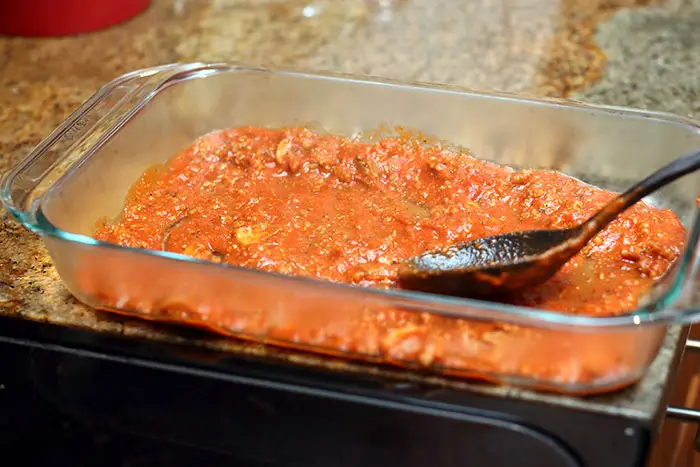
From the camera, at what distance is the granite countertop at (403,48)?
4.25ft

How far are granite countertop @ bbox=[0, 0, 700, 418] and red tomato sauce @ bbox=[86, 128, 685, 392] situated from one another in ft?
1.12

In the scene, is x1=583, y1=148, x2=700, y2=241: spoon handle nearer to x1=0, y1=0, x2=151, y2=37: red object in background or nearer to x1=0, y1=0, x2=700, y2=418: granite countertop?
x1=0, y1=0, x2=700, y2=418: granite countertop

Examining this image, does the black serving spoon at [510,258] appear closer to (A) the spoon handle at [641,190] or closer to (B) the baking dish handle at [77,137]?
(A) the spoon handle at [641,190]

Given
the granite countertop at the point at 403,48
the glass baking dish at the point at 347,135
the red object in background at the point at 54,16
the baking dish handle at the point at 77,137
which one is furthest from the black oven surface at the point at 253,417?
the red object in background at the point at 54,16

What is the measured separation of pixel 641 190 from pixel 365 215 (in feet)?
1.07

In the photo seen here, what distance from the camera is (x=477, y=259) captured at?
0.75 metres

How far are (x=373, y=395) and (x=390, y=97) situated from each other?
1.57ft

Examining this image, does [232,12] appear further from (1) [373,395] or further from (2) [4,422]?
(1) [373,395]

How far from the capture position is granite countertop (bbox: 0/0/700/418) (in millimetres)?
1297

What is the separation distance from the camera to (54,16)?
1516 millimetres

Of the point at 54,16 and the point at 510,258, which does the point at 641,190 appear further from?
the point at 54,16

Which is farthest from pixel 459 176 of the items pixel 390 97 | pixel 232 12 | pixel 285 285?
pixel 232 12

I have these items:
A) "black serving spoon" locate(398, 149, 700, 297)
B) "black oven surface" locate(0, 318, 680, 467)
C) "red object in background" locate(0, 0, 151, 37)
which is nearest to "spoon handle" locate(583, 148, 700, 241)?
"black serving spoon" locate(398, 149, 700, 297)

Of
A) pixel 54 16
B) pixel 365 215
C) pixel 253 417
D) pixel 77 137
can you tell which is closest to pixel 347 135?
pixel 365 215
